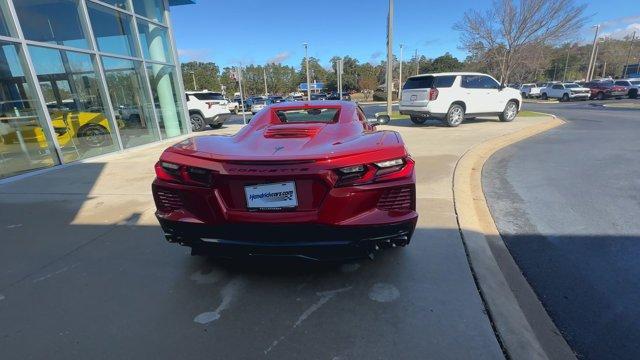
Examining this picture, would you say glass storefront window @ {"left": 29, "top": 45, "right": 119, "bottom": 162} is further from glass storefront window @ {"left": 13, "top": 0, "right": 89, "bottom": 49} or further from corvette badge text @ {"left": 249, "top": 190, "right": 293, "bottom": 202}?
corvette badge text @ {"left": 249, "top": 190, "right": 293, "bottom": 202}

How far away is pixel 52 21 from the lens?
801 cm

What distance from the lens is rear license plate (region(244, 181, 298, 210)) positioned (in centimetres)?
211

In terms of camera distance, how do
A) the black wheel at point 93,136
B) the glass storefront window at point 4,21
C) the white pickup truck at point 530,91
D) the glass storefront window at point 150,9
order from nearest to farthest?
the glass storefront window at point 4,21
the black wheel at point 93,136
the glass storefront window at point 150,9
the white pickup truck at point 530,91

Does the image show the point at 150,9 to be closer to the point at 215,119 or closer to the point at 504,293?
the point at 215,119

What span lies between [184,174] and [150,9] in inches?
441

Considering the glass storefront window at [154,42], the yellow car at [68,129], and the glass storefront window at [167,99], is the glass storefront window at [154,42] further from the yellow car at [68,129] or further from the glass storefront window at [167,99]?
the yellow car at [68,129]

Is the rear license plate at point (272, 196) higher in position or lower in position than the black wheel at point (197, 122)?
higher

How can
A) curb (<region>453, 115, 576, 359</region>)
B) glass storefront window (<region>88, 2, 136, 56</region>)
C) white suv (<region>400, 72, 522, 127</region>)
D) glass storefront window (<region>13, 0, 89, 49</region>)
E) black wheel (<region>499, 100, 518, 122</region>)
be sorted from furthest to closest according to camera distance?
black wheel (<region>499, 100, 518, 122</region>)
white suv (<region>400, 72, 522, 127</region>)
glass storefront window (<region>88, 2, 136, 56</region>)
glass storefront window (<region>13, 0, 89, 49</region>)
curb (<region>453, 115, 576, 359</region>)

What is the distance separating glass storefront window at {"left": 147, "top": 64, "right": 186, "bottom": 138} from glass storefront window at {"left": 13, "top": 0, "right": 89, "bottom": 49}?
2491 millimetres

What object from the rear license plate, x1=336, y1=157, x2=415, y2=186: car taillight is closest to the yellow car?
the rear license plate

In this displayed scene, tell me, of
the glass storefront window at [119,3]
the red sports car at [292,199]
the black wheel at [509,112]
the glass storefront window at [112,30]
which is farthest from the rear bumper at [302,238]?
the black wheel at [509,112]

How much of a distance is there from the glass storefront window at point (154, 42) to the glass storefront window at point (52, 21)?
Result: 232 centimetres

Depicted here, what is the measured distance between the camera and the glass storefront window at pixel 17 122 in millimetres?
6727

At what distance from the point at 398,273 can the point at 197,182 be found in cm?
165
